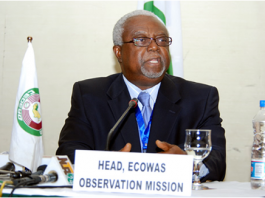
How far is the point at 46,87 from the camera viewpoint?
→ 3.40 meters

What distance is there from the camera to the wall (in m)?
3.31

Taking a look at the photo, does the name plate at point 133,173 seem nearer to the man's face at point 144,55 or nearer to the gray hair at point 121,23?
the man's face at point 144,55

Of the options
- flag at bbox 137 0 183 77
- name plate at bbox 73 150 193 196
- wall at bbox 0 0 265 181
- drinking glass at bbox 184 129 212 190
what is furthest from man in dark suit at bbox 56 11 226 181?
name plate at bbox 73 150 193 196

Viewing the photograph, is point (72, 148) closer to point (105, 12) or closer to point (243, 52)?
point (105, 12)

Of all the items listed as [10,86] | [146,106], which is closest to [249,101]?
[146,106]

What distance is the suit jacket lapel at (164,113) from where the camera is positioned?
2.21m

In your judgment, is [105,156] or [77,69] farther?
[77,69]

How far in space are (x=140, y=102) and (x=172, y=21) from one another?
102 cm

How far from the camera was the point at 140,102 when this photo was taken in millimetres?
2381

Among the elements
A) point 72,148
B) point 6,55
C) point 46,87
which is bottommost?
point 72,148

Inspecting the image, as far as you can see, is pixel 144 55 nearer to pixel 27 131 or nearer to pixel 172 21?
pixel 172 21

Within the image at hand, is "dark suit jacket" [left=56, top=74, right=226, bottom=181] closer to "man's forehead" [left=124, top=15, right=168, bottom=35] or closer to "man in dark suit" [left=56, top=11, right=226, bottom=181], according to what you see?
"man in dark suit" [left=56, top=11, right=226, bottom=181]

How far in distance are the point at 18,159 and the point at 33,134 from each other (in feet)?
0.42

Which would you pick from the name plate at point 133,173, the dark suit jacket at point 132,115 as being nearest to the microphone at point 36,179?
the name plate at point 133,173
